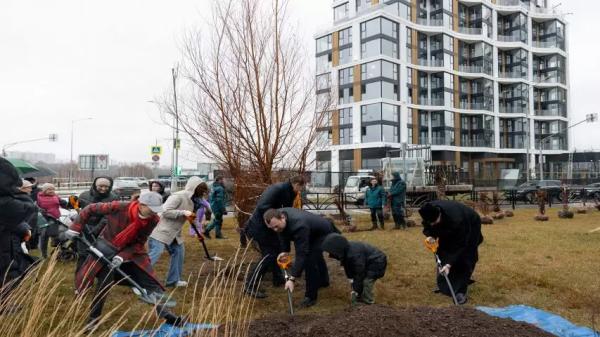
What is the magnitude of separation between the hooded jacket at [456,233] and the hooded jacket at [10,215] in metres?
4.54

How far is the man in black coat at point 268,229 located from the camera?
18.5 ft

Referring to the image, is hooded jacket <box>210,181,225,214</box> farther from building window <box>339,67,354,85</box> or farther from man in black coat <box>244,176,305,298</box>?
building window <box>339,67,354,85</box>

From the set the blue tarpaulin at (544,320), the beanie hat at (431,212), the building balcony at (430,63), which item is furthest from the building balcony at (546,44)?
the blue tarpaulin at (544,320)

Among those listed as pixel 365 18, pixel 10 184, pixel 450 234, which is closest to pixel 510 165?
pixel 365 18

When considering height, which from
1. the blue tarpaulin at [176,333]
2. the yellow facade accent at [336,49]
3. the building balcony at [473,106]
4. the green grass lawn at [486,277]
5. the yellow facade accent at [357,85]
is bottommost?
the green grass lawn at [486,277]

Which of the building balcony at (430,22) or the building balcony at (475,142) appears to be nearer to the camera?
the building balcony at (430,22)

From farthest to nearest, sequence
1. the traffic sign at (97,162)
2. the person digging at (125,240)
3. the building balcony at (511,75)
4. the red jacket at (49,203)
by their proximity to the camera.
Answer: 1. the building balcony at (511,75)
2. the traffic sign at (97,162)
3. the red jacket at (49,203)
4. the person digging at (125,240)

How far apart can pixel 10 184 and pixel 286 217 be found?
113 inches

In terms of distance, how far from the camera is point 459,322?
3.59 m

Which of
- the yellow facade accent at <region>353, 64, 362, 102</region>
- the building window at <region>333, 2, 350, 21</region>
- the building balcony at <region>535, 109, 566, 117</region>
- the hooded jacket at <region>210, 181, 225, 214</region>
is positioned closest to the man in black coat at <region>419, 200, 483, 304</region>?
the hooded jacket at <region>210, 181, 225, 214</region>

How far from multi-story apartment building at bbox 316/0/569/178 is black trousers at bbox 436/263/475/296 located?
31531 millimetres

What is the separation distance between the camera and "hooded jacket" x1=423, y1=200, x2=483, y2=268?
5285mm

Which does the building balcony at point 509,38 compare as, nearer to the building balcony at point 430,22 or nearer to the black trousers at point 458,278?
the building balcony at point 430,22

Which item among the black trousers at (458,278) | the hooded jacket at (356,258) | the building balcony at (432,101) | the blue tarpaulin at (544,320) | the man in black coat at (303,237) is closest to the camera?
the blue tarpaulin at (544,320)
